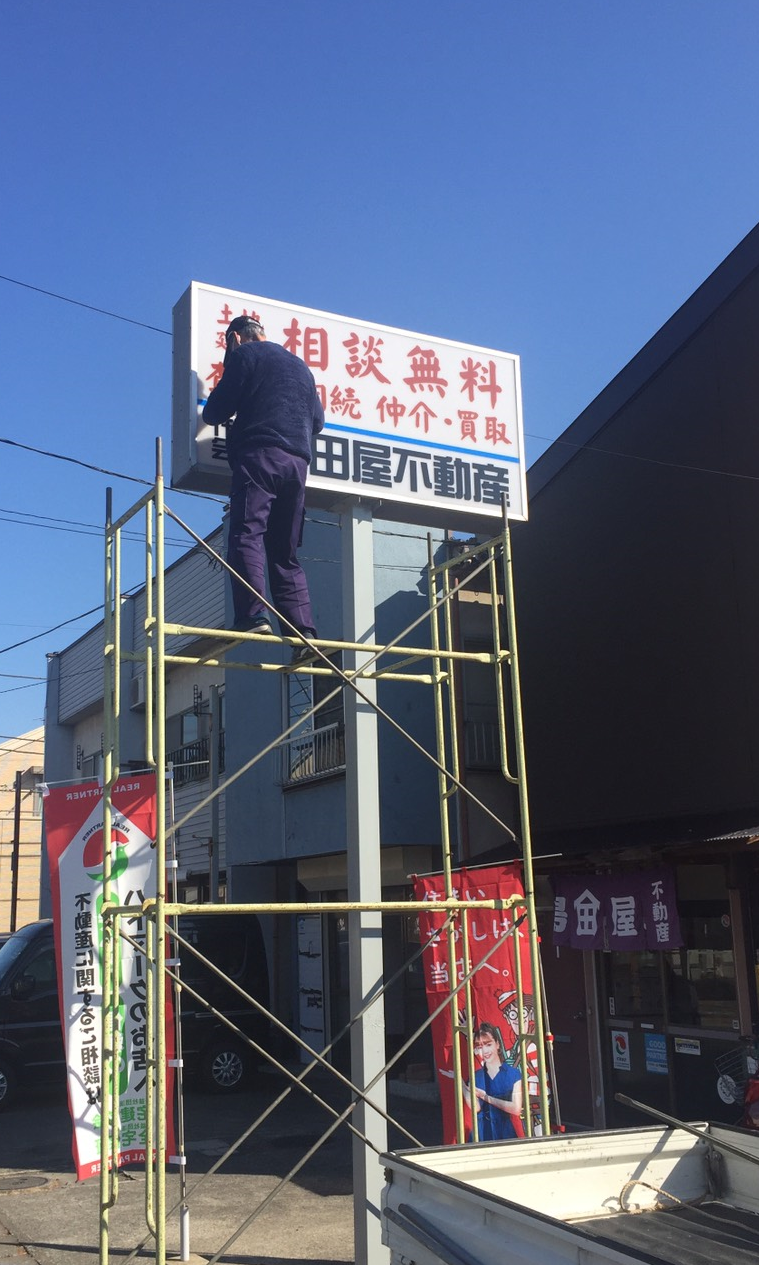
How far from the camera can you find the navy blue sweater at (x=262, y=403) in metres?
7.34

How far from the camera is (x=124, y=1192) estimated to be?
9.68m

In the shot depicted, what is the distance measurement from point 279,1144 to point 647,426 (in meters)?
8.32

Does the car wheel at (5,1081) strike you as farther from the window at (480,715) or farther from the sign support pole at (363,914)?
the sign support pole at (363,914)

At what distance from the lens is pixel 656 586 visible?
10977 mm

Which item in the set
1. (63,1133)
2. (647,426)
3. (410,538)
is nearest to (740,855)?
(647,426)

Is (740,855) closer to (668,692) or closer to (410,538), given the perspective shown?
(668,692)

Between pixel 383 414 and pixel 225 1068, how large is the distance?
10.2 meters

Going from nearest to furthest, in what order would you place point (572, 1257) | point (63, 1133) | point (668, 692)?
point (572, 1257) < point (668, 692) < point (63, 1133)

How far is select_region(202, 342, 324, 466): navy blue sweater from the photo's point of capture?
7.34 metres

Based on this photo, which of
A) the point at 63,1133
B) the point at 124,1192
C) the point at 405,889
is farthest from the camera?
the point at 405,889

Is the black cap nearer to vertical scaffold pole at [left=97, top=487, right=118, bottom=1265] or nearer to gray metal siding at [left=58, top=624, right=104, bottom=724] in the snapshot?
vertical scaffold pole at [left=97, top=487, right=118, bottom=1265]

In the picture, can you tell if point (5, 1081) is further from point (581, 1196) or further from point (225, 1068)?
point (581, 1196)

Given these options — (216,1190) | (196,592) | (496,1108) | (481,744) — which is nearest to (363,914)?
(496,1108)

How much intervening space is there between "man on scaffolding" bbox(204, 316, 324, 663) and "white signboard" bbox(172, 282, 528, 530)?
25 cm
